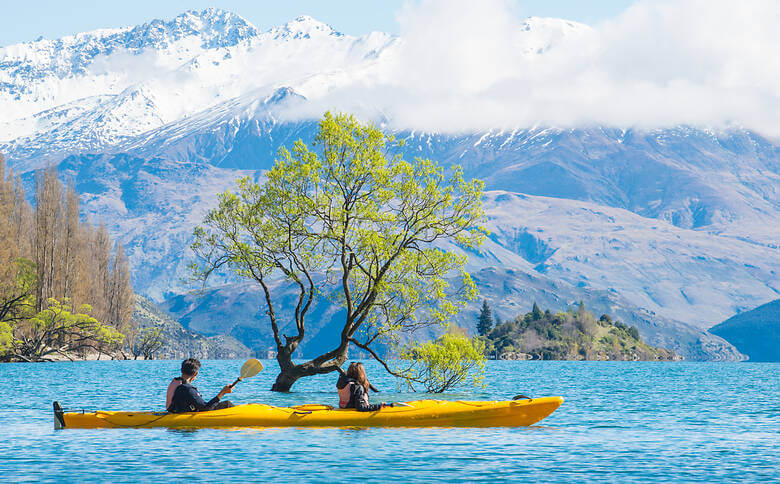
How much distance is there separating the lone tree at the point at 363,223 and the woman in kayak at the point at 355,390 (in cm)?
1249

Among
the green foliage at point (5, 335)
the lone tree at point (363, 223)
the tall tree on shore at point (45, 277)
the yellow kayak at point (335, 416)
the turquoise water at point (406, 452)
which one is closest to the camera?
the turquoise water at point (406, 452)

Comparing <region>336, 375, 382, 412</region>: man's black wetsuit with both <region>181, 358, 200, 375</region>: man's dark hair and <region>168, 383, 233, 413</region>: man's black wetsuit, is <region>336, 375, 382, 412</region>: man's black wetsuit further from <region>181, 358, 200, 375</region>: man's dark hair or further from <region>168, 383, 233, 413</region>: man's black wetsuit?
<region>181, 358, 200, 375</region>: man's dark hair

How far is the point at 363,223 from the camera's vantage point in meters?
44.3

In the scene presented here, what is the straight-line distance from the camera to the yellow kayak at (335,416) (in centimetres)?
3033

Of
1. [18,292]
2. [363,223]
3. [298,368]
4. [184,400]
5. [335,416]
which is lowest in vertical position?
[335,416]

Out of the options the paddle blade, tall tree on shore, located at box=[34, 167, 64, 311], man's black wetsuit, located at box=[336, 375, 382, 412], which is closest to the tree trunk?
the paddle blade

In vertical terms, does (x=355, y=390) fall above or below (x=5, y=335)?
below

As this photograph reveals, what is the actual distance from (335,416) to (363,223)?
1521cm

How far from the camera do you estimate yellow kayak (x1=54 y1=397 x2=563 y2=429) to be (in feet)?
99.5

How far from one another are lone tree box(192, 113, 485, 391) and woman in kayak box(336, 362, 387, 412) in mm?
12491

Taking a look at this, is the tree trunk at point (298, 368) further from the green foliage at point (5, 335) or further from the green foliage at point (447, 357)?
the green foliage at point (5, 335)

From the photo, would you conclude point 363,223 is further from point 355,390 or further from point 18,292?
point 18,292

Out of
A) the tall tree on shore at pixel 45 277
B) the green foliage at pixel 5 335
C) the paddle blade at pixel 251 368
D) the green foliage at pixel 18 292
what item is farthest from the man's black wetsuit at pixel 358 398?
the green foliage at pixel 18 292

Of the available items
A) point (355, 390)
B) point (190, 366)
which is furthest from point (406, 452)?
point (190, 366)
